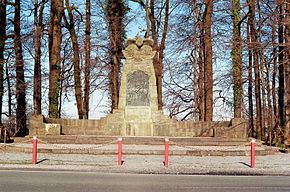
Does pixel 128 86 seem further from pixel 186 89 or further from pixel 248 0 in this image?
pixel 186 89

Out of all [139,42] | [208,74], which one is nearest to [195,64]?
[208,74]

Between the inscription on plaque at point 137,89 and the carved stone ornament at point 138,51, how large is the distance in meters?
0.95

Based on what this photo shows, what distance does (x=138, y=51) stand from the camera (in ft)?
Result: 93.9

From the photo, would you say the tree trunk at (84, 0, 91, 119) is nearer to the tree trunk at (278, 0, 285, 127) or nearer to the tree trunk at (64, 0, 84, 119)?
the tree trunk at (64, 0, 84, 119)

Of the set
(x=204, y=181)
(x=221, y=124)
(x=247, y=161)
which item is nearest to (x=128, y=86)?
(x=221, y=124)

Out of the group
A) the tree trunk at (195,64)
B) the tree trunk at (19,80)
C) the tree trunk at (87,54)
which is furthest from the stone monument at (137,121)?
the tree trunk at (87,54)

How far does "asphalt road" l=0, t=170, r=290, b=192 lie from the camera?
10.2 meters

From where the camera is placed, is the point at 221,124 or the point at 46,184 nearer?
the point at 46,184

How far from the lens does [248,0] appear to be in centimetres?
3036

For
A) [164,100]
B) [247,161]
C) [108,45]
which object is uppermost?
[108,45]

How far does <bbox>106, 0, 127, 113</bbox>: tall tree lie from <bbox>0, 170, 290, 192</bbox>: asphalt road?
26407mm

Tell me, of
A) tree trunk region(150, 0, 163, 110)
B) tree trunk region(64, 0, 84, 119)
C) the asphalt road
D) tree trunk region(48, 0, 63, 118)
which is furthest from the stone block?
the asphalt road

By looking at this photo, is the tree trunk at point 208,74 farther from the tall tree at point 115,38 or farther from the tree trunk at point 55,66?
the tree trunk at point 55,66

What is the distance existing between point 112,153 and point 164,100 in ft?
68.5
